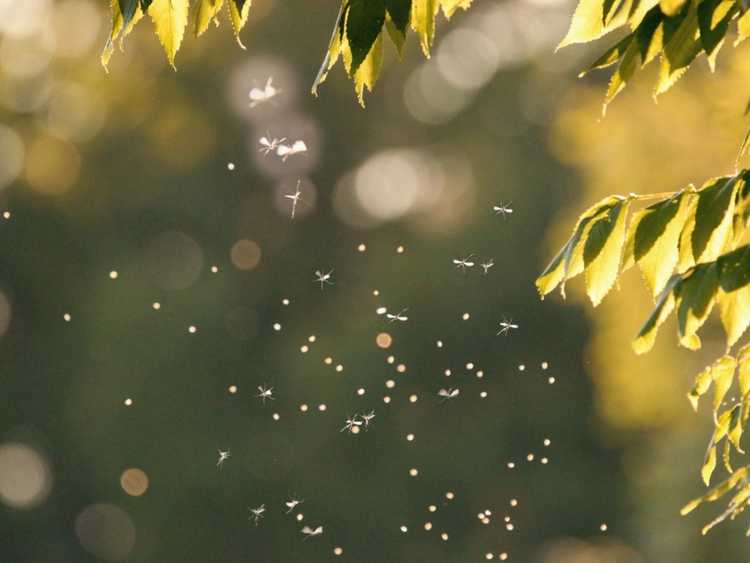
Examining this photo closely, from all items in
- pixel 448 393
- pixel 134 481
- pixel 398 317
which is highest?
pixel 398 317

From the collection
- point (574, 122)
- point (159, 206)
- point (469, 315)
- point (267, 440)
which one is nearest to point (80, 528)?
point (267, 440)

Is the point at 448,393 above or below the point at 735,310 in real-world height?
above

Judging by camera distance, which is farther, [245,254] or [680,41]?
[245,254]

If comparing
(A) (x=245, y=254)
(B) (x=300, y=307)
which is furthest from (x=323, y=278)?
(A) (x=245, y=254)

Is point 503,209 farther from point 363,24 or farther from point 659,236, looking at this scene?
point 363,24

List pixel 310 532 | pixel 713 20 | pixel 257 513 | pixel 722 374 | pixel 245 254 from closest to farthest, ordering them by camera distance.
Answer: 1. pixel 713 20
2. pixel 722 374
3. pixel 257 513
4. pixel 310 532
5. pixel 245 254

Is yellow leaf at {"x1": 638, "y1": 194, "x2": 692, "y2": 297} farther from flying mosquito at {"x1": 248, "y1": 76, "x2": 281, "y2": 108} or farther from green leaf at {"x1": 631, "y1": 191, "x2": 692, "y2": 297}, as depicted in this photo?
flying mosquito at {"x1": 248, "y1": 76, "x2": 281, "y2": 108}

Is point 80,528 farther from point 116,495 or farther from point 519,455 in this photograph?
point 519,455

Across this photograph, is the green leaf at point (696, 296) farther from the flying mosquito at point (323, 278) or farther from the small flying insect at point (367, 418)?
the flying mosquito at point (323, 278)

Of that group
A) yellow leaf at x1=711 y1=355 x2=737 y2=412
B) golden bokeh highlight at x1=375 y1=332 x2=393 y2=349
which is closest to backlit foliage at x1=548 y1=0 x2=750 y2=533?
yellow leaf at x1=711 y1=355 x2=737 y2=412
